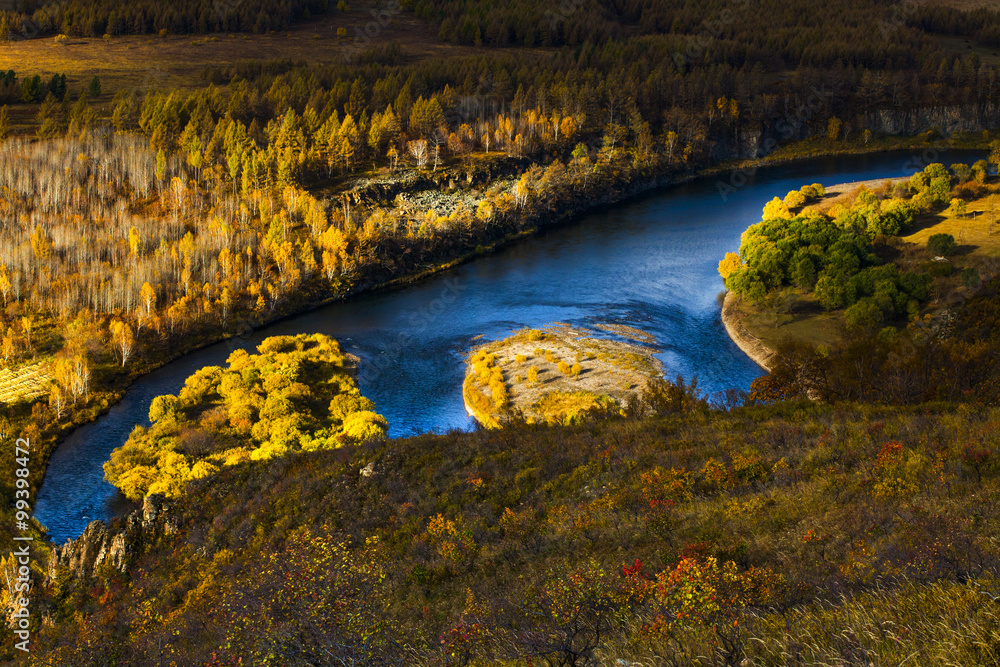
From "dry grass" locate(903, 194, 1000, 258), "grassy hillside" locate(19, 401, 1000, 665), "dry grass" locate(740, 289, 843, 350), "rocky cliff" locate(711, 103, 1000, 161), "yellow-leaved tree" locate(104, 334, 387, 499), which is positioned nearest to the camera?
"grassy hillside" locate(19, 401, 1000, 665)

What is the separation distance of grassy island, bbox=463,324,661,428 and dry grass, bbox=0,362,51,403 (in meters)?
33.6

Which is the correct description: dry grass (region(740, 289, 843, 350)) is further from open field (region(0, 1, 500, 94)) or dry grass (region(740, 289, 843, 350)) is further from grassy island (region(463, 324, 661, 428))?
open field (region(0, 1, 500, 94))

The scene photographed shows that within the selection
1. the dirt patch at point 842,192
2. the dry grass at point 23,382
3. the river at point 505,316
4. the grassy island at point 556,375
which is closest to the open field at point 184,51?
the river at point 505,316

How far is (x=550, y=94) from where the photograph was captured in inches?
5423

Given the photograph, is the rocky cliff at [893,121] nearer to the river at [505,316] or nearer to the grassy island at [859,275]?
the river at [505,316]

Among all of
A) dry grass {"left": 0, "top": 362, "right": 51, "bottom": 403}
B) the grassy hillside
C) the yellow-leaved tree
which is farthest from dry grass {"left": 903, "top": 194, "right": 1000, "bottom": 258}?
dry grass {"left": 0, "top": 362, "right": 51, "bottom": 403}

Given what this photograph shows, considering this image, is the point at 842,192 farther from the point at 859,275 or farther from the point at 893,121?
the point at 893,121

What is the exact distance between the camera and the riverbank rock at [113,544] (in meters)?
34.7

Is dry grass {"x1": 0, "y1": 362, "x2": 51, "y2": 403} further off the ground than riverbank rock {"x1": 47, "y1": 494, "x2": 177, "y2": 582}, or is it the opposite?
riverbank rock {"x1": 47, "y1": 494, "x2": 177, "y2": 582}

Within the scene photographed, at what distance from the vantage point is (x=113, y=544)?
115 feet

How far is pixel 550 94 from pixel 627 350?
279ft

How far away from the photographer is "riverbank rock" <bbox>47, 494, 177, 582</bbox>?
3466 centimetres

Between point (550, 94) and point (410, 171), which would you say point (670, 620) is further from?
point (550, 94)

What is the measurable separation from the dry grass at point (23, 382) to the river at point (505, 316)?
5.86 m
